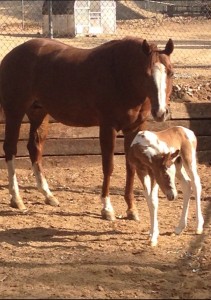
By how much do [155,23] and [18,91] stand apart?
28.3 m

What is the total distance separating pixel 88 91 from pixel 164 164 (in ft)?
4.92

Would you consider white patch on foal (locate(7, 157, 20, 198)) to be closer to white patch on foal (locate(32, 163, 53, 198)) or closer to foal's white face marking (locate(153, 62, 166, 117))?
white patch on foal (locate(32, 163, 53, 198))

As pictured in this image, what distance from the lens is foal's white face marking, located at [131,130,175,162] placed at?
5.69m

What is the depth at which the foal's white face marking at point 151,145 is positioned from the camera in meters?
5.69

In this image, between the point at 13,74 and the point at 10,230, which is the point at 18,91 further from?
the point at 10,230

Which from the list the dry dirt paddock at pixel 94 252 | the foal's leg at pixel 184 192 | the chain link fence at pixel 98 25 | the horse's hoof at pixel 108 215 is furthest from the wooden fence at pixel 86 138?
the chain link fence at pixel 98 25

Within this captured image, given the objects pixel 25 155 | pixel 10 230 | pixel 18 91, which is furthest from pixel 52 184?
pixel 10 230

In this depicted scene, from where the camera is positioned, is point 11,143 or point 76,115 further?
point 11,143

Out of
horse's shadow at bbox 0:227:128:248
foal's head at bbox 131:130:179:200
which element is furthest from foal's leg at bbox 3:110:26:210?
foal's head at bbox 131:130:179:200

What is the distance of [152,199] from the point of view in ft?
19.1

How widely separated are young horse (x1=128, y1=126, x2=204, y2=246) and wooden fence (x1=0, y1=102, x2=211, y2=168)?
2.80m

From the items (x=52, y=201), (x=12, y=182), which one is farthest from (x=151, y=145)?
(x=12, y=182)

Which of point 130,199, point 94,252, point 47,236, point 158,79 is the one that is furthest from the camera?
point 130,199

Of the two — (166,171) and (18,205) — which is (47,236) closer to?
(18,205)
